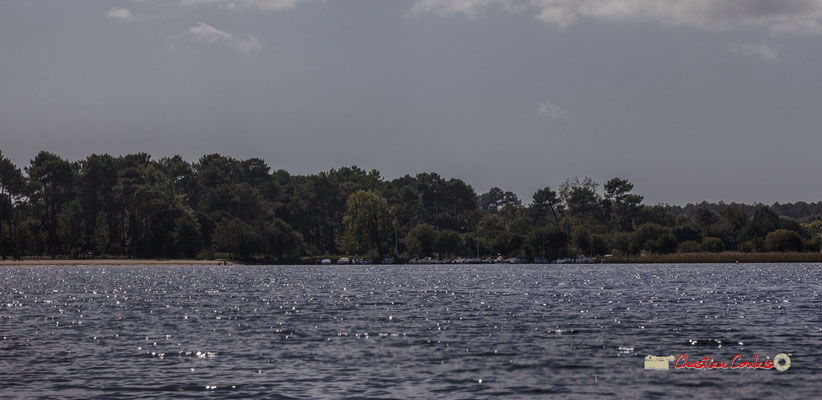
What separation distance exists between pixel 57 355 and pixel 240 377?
1213 centimetres

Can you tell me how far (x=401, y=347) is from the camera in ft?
144

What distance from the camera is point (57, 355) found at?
41.2m

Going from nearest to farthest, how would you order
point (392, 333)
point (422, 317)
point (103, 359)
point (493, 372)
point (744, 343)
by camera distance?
point (493, 372), point (103, 359), point (744, 343), point (392, 333), point (422, 317)

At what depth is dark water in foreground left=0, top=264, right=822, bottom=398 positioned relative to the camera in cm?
3222

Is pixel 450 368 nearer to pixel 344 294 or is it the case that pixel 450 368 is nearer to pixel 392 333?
pixel 392 333

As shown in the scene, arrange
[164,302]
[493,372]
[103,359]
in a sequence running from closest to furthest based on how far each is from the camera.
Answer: [493,372] → [103,359] → [164,302]

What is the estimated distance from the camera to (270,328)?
53.3 meters

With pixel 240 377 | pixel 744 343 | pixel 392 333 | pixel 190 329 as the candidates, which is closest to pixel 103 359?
pixel 240 377

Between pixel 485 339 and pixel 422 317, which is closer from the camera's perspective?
pixel 485 339

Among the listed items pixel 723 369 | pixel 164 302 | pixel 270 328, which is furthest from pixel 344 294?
pixel 723 369

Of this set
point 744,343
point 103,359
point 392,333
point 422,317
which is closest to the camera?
point 103,359

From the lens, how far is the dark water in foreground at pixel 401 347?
32219mm

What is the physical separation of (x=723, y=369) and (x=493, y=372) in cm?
957

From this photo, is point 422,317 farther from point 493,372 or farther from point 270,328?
point 493,372
